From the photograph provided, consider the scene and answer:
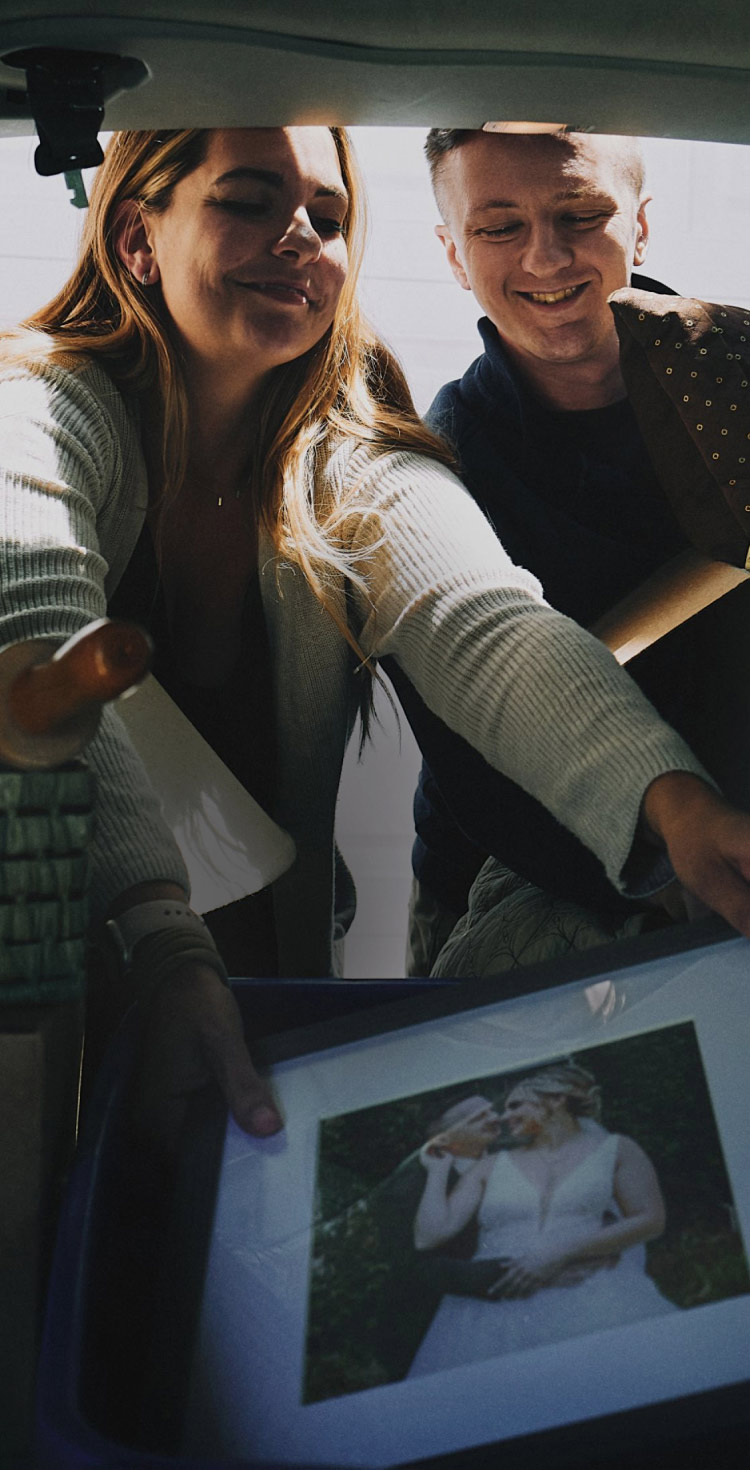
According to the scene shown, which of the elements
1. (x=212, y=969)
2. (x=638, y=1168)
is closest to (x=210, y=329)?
(x=212, y=969)

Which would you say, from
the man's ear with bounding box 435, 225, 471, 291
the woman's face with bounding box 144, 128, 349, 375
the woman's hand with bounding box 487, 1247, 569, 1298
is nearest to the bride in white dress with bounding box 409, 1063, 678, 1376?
the woman's hand with bounding box 487, 1247, 569, 1298

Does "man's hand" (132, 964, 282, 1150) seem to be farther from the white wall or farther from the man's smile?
the man's smile

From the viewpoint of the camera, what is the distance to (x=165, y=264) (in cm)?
101

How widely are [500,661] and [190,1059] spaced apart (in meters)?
0.32

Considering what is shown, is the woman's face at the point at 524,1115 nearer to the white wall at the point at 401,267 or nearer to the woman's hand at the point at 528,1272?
the woman's hand at the point at 528,1272

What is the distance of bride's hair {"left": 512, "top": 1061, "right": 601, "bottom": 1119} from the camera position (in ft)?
1.86

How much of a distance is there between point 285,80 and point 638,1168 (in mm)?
619

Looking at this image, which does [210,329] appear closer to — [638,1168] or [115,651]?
[115,651]

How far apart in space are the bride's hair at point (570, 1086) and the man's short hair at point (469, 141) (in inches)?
29.9

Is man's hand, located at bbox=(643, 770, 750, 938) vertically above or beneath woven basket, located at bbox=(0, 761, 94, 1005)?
beneath

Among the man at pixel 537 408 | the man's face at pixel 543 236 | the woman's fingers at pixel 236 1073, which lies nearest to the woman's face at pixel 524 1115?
the woman's fingers at pixel 236 1073

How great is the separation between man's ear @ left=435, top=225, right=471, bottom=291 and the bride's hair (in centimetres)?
77

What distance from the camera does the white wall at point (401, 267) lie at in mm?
1072

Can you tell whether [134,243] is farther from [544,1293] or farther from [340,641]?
[544,1293]
